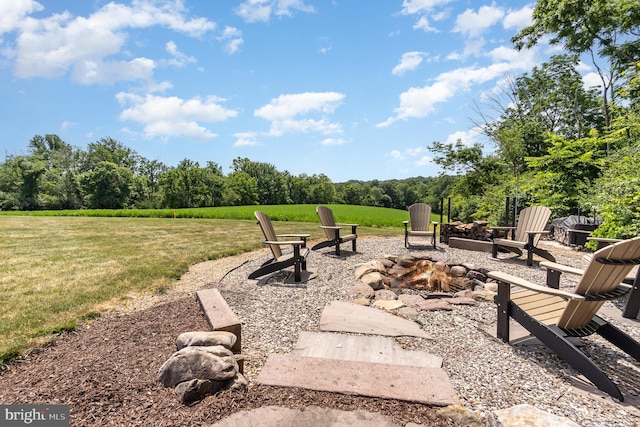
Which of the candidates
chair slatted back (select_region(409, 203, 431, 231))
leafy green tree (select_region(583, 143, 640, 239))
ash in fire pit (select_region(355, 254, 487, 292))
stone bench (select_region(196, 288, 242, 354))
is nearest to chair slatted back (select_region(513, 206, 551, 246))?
leafy green tree (select_region(583, 143, 640, 239))

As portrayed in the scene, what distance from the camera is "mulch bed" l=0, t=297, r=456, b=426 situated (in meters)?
1.64

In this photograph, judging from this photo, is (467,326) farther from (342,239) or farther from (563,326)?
(342,239)

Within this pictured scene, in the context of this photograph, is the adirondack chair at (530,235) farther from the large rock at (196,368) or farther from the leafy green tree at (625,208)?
the large rock at (196,368)

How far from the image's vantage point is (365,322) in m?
3.10

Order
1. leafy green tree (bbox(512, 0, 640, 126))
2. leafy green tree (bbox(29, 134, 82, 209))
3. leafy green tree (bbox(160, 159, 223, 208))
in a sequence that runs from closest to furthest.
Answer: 1. leafy green tree (bbox(512, 0, 640, 126))
2. leafy green tree (bbox(29, 134, 82, 209))
3. leafy green tree (bbox(160, 159, 223, 208))

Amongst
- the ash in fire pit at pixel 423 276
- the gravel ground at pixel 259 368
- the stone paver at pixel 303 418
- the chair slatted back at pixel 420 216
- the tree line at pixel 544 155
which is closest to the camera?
the stone paver at pixel 303 418

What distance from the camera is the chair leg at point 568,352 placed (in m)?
1.92

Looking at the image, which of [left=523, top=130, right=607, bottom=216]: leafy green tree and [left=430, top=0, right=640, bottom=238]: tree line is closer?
[left=430, top=0, right=640, bottom=238]: tree line

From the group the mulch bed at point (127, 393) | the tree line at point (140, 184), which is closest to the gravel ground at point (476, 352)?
the mulch bed at point (127, 393)

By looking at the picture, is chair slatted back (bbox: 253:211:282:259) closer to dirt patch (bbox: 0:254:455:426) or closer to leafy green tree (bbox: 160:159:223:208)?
dirt patch (bbox: 0:254:455:426)

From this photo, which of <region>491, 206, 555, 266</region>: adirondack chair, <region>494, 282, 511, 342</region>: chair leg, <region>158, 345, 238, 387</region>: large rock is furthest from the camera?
<region>491, 206, 555, 266</region>: adirondack chair

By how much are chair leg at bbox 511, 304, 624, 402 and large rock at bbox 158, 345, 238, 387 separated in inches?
84.1

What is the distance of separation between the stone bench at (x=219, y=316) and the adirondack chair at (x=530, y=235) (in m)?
5.24

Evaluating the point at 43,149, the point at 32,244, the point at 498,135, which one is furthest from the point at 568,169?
the point at 43,149
